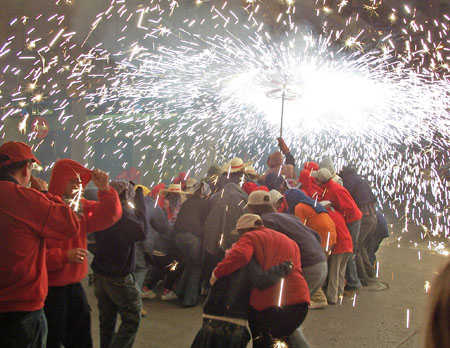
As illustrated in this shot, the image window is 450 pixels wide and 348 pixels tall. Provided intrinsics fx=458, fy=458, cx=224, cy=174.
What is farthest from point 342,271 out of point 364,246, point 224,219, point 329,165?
point 224,219

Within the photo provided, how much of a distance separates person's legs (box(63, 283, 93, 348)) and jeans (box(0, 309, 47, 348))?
0.54m

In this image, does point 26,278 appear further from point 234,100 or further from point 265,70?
point 234,100

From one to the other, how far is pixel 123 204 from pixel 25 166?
131 centimetres

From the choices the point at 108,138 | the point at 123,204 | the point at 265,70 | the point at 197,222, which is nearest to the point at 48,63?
the point at 108,138

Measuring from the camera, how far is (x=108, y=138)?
1606 centimetres

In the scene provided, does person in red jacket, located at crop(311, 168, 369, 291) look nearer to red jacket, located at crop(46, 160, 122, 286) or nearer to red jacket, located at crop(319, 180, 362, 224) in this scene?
red jacket, located at crop(319, 180, 362, 224)

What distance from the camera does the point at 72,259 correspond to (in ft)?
9.56

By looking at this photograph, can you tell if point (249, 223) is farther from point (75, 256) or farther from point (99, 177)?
point (75, 256)

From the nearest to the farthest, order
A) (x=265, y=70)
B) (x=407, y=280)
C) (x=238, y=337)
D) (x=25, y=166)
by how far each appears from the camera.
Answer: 1. (x=25, y=166)
2. (x=238, y=337)
3. (x=407, y=280)
4. (x=265, y=70)

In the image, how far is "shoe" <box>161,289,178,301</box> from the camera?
611 cm

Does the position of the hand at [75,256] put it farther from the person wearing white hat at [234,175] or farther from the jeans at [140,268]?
the person wearing white hat at [234,175]

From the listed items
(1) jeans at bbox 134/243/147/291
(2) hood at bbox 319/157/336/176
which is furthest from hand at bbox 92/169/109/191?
(2) hood at bbox 319/157/336/176

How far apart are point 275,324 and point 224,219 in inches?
93.7

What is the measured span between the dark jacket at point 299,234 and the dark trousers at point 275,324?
82 cm
